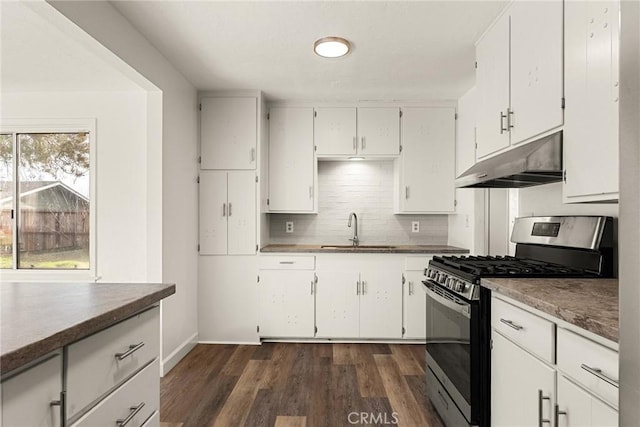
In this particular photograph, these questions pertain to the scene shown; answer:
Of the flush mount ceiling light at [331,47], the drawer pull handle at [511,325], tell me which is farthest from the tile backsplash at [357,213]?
the drawer pull handle at [511,325]

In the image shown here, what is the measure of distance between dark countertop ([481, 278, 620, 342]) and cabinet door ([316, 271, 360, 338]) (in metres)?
1.98

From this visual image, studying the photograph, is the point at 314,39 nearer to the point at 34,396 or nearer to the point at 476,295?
the point at 476,295

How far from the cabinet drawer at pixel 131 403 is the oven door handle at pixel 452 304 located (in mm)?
1398

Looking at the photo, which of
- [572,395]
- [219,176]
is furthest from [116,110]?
[572,395]

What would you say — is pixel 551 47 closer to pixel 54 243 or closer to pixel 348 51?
pixel 348 51

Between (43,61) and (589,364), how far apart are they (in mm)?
3745

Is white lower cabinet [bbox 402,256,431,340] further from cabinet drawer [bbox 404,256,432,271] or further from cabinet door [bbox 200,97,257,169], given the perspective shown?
cabinet door [bbox 200,97,257,169]

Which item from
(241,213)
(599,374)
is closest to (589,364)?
(599,374)

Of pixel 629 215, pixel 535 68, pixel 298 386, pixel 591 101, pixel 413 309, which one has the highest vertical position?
pixel 535 68

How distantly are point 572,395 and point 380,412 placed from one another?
55.6 inches

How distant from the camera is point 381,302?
3645 mm

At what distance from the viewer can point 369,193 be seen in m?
4.28

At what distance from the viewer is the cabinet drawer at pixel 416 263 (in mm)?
3631

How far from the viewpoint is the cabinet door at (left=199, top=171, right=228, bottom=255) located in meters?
3.69
